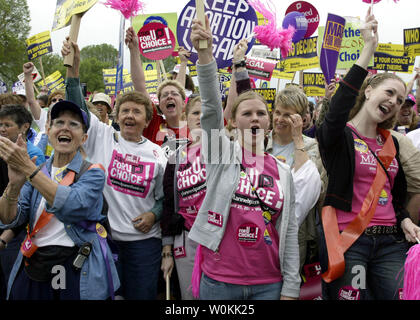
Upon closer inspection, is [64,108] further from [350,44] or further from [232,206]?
[350,44]

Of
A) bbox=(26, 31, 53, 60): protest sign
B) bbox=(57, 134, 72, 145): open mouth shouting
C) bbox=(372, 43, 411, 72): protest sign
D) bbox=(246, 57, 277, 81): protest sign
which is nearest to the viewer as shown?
bbox=(57, 134, 72, 145): open mouth shouting

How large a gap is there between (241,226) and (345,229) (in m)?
0.73

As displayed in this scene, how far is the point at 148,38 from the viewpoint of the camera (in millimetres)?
5266

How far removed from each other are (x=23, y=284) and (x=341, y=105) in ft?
7.50

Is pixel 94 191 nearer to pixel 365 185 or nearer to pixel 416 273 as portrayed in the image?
pixel 365 185

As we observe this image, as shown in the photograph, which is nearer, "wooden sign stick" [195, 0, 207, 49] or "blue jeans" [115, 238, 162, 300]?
"wooden sign stick" [195, 0, 207, 49]

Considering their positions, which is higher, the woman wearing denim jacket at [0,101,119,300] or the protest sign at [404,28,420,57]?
the protest sign at [404,28,420,57]

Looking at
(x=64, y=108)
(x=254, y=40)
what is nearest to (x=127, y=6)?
(x=254, y=40)

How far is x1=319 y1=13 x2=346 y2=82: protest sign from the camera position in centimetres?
552

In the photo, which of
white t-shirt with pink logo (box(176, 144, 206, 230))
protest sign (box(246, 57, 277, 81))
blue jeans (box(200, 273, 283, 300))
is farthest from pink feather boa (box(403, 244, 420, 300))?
protest sign (box(246, 57, 277, 81))

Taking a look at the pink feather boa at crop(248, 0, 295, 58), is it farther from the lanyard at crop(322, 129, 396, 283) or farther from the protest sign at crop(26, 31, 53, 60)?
the protest sign at crop(26, 31, 53, 60)

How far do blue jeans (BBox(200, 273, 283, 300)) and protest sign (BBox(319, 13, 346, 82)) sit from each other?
4134mm

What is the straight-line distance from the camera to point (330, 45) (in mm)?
5535

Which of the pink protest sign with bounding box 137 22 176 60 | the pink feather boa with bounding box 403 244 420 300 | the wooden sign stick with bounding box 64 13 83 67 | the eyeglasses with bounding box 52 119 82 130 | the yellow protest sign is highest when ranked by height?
the pink protest sign with bounding box 137 22 176 60
